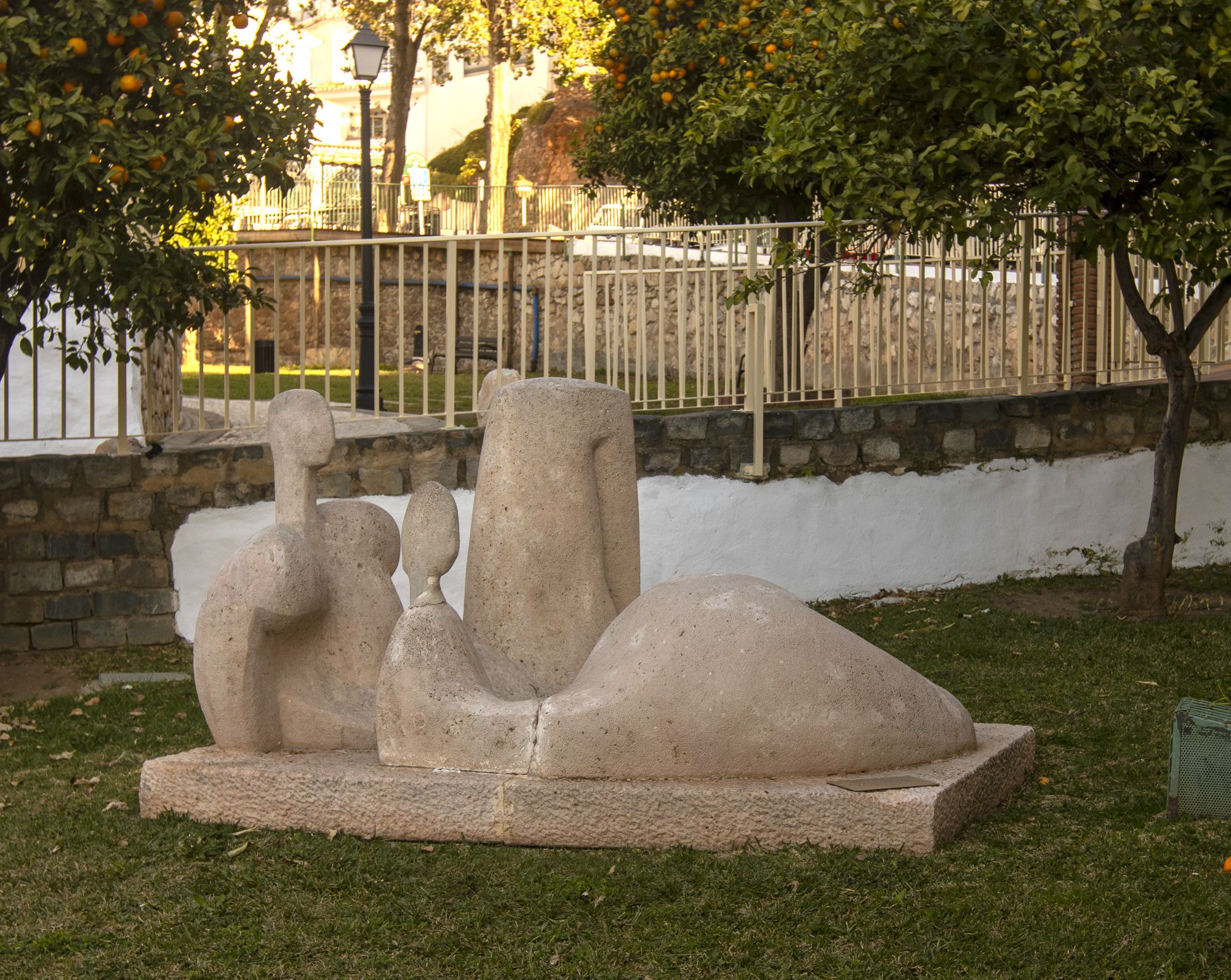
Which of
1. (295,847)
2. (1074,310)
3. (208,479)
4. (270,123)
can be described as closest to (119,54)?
(270,123)

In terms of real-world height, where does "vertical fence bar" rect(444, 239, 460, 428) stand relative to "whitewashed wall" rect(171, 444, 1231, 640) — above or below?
above

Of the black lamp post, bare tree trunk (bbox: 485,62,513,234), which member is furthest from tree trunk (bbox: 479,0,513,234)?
the black lamp post

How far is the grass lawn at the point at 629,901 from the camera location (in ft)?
11.3

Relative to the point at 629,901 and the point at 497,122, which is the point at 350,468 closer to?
the point at 629,901

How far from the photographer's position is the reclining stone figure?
4.04 m

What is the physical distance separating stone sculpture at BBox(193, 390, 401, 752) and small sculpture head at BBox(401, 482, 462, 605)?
0.30 m

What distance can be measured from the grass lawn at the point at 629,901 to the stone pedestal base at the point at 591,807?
6cm

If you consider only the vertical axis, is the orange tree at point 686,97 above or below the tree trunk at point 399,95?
below

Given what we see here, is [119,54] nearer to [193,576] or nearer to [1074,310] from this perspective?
[193,576]

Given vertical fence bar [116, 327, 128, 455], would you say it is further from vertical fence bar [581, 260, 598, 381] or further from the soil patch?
vertical fence bar [581, 260, 598, 381]

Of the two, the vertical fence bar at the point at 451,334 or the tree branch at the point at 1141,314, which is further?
the vertical fence bar at the point at 451,334

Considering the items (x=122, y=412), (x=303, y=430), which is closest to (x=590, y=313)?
(x=122, y=412)

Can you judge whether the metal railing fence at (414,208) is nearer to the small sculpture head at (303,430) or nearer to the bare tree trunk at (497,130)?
the bare tree trunk at (497,130)

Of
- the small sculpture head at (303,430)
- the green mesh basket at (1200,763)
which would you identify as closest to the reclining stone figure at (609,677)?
the small sculpture head at (303,430)
